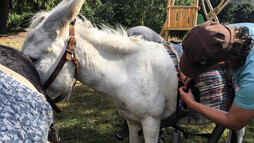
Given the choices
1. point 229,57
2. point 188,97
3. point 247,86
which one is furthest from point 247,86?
A: point 188,97

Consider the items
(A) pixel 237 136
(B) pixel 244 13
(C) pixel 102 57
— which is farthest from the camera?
(B) pixel 244 13

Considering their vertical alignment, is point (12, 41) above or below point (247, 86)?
below

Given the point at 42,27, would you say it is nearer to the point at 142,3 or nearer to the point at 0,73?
the point at 0,73

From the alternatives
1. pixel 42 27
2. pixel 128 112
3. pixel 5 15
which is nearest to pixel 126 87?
pixel 128 112

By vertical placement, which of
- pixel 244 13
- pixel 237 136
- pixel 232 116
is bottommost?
pixel 244 13

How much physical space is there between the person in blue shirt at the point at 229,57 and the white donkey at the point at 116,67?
0.61 metres

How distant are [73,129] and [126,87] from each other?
2172mm

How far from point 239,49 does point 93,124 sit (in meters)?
3.17

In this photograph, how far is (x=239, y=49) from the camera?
134cm

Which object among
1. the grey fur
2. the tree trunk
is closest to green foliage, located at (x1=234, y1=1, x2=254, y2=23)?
the tree trunk

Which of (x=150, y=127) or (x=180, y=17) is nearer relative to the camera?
(x=150, y=127)

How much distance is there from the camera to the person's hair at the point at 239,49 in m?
1.33

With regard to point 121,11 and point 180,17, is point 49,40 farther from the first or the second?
point 121,11

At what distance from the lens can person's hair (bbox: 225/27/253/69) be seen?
4.36 ft
